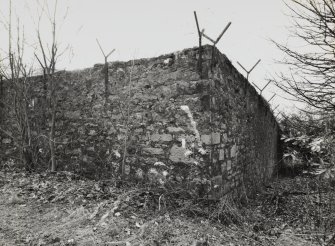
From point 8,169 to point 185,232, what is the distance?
456 centimetres

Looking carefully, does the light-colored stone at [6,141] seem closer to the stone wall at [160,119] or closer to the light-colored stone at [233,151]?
the stone wall at [160,119]

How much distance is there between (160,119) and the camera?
4.67 m

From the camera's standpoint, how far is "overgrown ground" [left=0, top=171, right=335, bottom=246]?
3.19 m

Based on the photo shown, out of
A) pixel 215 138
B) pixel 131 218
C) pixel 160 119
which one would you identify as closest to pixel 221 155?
pixel 215 138

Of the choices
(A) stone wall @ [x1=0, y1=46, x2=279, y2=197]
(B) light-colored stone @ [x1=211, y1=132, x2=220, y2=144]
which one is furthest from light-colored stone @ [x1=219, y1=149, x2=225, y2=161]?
(B) light-colored stone @ [x1=211, y1=132, x2=220, y2=144]

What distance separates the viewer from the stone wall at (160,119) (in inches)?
172

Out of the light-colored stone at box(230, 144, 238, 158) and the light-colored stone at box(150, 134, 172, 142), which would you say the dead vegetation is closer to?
the light-colored stone at box(150, 134, 172, 142)

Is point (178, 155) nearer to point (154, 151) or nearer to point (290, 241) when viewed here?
point (154, 151)

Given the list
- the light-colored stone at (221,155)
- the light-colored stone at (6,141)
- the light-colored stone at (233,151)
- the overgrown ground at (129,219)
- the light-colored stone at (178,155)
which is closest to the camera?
the overgrown ground at (129,219)

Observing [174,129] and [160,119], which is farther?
[160,119]

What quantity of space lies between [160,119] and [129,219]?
1704 mm

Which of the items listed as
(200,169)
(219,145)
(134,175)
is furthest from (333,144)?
(134,175)

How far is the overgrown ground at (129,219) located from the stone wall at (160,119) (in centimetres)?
52

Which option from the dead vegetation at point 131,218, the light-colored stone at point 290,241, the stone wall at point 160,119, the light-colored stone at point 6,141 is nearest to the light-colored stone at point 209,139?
the stone wall at point 160,119
